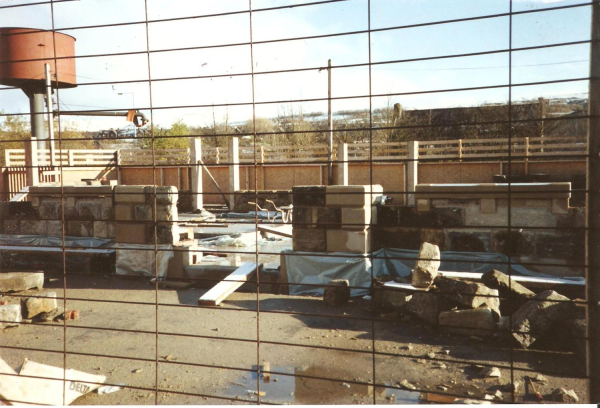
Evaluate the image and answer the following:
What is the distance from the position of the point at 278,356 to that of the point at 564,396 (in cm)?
235

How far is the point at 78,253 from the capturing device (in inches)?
336

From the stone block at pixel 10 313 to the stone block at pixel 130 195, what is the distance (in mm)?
2673

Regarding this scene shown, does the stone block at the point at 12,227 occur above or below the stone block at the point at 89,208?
below

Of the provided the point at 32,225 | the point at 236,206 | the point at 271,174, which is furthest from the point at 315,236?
the point at 271,174

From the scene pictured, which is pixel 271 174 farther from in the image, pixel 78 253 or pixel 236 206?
pixel 78 253

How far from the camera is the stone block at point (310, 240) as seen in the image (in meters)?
7.50

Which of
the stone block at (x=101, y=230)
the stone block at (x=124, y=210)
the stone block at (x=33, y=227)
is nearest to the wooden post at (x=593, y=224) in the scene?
the stone block at (x=124, y=210)

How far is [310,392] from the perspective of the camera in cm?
406

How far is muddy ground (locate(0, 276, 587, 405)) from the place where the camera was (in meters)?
4.01

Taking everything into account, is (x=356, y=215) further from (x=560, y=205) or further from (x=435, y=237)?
(x=560, y=205)

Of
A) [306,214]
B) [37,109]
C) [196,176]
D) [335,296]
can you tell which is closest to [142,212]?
[306,214]

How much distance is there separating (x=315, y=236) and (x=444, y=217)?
1871mm

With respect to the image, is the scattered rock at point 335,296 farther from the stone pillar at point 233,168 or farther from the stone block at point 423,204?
the stone pillar at point 233,168

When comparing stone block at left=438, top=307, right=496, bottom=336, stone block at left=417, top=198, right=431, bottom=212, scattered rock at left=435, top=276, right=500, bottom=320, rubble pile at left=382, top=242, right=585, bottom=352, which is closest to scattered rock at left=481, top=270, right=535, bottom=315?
rubble pile at left=382, top=242, right=585, bottom=352
